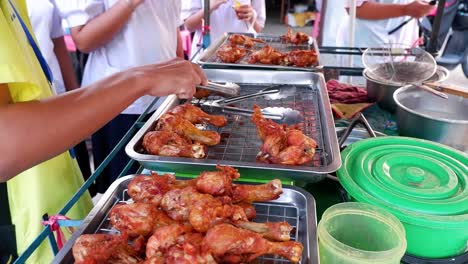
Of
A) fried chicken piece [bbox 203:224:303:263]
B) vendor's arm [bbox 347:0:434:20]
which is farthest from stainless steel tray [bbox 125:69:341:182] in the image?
vendor's arm [bbox 347:0:434:20]

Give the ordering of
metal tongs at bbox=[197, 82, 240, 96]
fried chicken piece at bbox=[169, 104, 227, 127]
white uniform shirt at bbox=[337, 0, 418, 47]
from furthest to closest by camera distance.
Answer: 1. white uniform shirt at bbox=[337, 0, 418, 47]
2. metal tongs at bbox=[197, 82, 240, 96]
3. fried chicken piece at bbox=[169, 104, 227, 127]

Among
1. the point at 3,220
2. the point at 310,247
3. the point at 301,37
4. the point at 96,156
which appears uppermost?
the point at 301,37

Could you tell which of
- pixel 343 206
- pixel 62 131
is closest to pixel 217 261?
pixel 343 206

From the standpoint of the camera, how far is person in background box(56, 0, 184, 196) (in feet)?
7.50

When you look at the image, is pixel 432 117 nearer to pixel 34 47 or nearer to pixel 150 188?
pixel 150 188

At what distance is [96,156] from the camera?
2.81 metres

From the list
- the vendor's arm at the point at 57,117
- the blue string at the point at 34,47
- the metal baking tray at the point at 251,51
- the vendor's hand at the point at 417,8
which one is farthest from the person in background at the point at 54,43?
the vendor's hand at the point at 417,8

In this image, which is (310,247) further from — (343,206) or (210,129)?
(210,129)

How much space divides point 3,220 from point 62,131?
0.61 m

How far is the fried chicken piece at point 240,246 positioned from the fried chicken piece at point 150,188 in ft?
0.82

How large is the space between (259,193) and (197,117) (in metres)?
0.66

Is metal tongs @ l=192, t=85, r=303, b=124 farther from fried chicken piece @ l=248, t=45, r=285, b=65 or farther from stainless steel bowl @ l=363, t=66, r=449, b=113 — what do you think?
stainless steel bowl @ l=363, t=66, r=449, b=113

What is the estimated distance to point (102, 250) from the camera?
0.90m

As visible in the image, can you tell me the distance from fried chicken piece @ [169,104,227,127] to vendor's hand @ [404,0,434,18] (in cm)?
260
